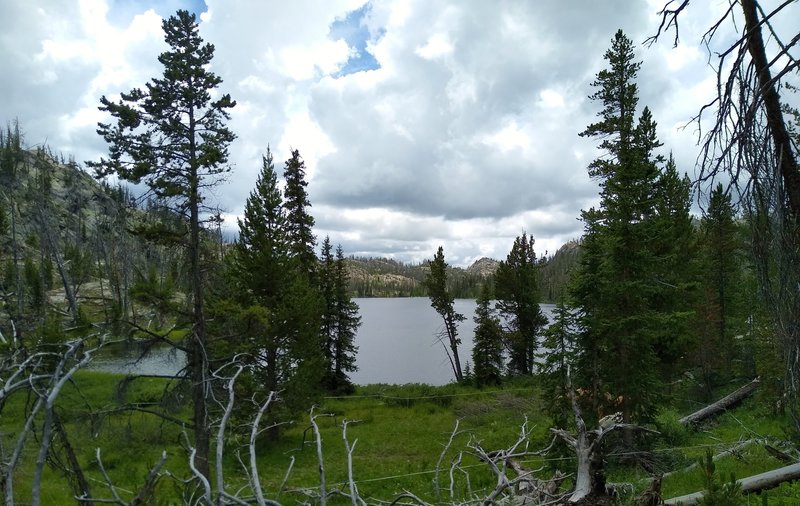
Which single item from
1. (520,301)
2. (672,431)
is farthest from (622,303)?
(520,301)

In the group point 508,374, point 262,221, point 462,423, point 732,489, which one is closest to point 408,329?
point 508,374

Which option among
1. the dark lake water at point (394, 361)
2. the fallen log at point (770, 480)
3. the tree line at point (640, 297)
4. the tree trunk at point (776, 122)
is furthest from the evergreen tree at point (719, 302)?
the tree trunk at point (776, 122)

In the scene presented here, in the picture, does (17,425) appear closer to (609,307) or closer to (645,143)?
(609,307)

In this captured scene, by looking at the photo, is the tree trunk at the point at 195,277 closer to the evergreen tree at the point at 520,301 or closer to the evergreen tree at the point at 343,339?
the evergreen tree at the point at 343,339

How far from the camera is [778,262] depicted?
3094mm

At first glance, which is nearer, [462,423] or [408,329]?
[462,423]

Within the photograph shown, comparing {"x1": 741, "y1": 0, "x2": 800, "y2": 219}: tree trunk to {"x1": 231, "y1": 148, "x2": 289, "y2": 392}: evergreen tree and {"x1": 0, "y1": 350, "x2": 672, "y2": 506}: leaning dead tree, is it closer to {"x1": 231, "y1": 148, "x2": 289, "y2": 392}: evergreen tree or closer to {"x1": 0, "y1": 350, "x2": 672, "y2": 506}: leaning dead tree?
{"x1": 0, "y1": 350, "x2": 672, "y2": 506}: leaning dead tree

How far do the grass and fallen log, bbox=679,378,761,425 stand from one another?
354 millimetres

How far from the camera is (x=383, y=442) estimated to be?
59.5ft

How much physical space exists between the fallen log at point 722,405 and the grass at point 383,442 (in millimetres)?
354

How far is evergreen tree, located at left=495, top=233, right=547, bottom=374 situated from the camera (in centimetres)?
3081

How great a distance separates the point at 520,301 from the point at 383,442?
53.6 feet

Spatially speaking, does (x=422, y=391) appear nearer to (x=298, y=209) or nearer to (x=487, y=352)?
(x=487, y=352)

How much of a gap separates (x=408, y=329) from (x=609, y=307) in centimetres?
5293
